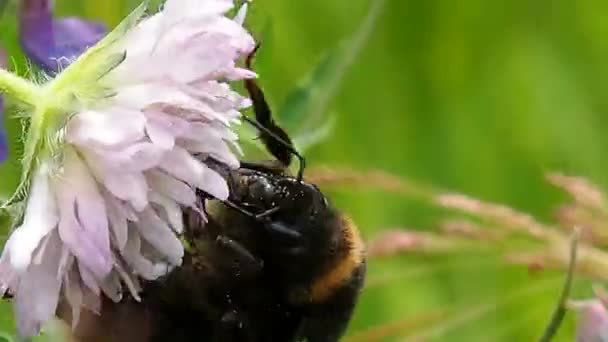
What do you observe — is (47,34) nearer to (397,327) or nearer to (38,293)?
(38,293)

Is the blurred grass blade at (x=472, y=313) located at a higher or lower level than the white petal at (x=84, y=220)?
lower

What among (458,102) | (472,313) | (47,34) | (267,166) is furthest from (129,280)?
(458,102)

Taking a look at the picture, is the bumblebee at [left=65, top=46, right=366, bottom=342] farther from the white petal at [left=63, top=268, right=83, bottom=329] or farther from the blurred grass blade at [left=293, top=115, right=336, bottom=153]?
the blurred grass blade at [left=293, top=115, right=336, bottom=153]

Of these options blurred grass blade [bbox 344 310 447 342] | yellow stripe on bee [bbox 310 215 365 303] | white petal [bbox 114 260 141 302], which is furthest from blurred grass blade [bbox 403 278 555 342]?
white petal [bbox 114 260 141 302]

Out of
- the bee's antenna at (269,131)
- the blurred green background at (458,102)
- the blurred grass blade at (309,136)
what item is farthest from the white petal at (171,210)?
the blurred green background at (458,102)

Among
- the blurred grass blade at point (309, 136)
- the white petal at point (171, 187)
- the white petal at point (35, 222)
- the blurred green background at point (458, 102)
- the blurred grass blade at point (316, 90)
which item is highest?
the white petal at point (171, 187)

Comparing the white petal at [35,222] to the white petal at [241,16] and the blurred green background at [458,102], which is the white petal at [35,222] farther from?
the blurred green background at [458,102]

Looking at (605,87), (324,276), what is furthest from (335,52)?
(605,87)
